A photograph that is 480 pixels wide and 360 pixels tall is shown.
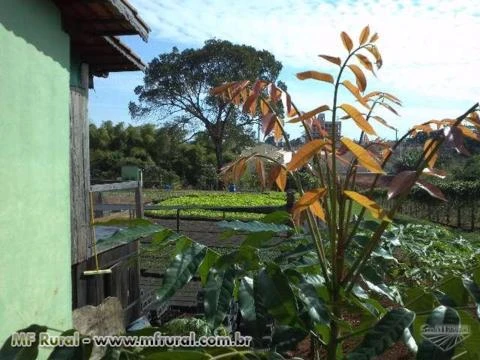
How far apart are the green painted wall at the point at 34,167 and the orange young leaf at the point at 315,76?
249 cm

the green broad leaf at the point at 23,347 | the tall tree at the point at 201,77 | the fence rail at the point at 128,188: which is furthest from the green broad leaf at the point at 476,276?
the tall tree at the point at 201,77

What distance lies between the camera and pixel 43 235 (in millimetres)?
3867

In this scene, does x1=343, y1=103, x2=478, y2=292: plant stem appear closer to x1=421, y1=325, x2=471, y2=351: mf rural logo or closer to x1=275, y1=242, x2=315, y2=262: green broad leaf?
x1=275, y1=242, x2=315, y2=262: green broad leaf

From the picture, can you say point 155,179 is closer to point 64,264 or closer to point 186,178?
point 186,178

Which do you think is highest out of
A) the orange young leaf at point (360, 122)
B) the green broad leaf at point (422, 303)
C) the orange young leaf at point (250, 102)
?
the orange young leaf at point (250, 102)

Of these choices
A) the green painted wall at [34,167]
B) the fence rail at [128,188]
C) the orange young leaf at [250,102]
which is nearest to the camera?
the orange young leaf at [250,102]

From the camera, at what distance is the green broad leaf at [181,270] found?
133cm

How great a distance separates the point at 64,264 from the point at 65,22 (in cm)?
194

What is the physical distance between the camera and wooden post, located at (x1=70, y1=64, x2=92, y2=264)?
4.93m

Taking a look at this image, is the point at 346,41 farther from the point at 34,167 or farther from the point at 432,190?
the point at 34,167

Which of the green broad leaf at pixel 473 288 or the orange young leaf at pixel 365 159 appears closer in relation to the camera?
the orange young leaf at pixel 365 159

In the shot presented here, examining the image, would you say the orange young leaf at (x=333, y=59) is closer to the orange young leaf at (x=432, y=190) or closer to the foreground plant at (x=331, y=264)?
the foreground plant at (x=331, y=264)

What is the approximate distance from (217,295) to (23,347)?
1.56 ft

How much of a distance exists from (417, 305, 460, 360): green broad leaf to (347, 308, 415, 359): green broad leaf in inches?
2.1
